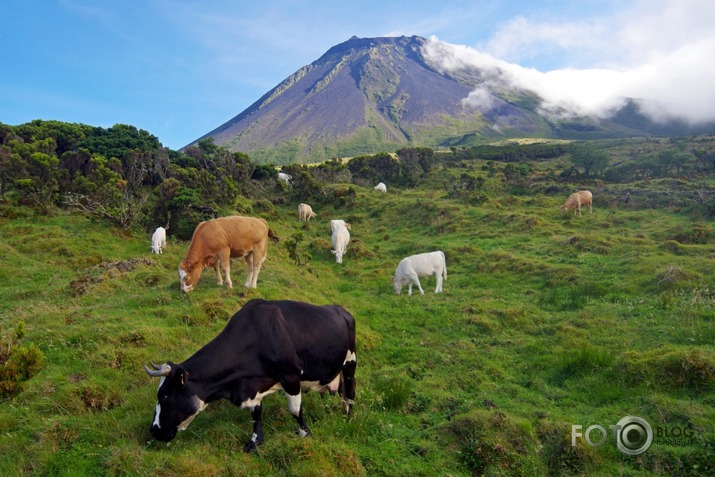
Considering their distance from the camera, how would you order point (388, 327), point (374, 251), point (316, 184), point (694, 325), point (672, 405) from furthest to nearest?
1. point (316, 184)
2. point (374, 251)
3. point (388, 327)
4. point (694, 325)
5. point (672, 405)

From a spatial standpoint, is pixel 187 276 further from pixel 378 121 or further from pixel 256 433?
pixel 378 121

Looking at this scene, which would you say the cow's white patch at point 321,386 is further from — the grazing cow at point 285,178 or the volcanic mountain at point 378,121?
the volcanic mountain at point 378,121

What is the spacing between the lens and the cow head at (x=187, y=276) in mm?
10180

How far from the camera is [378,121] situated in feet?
507

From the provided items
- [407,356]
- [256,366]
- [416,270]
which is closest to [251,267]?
[407,356]

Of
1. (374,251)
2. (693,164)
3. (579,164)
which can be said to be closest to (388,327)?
(374,251)

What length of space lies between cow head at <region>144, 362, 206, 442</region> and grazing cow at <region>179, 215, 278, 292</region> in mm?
5595

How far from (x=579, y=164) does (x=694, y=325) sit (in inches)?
1831

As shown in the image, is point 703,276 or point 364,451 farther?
point 703,276

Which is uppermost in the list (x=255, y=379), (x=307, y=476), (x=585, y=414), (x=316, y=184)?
(x=316, y=184)

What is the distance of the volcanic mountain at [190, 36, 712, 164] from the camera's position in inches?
5074

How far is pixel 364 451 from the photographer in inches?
205

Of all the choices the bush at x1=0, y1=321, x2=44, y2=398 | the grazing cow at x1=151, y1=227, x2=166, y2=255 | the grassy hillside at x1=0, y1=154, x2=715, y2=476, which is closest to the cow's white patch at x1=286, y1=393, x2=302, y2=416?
the grassy hillside at x1=0, y1=154, x2=715, y2=476

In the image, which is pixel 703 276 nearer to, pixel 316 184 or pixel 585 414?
pixel 585 414
